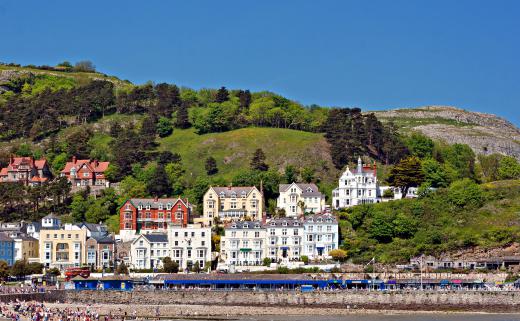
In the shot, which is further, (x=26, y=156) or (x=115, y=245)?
(x=26, y=156)

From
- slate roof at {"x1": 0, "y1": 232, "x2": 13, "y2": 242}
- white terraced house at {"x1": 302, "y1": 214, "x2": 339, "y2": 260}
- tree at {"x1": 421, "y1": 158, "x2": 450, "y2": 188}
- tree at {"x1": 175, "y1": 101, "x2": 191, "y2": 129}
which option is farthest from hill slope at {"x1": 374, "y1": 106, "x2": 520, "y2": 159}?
slate roof at {"x1": 0, "y1": 232, "x2": 13, "y2": 242}

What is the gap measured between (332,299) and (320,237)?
742 inches

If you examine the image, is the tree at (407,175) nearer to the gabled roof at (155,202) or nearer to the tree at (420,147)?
the tree at (420,147)

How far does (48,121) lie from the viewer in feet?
516

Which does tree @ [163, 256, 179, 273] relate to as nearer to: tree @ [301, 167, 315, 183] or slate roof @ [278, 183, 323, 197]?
slate roof @ [278, 183, 323, 197]

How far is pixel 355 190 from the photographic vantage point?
405 feet

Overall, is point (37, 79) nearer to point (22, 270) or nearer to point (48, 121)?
point (48, 121)

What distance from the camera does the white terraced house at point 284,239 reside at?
112312mm

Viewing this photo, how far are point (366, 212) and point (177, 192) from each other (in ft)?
83.2

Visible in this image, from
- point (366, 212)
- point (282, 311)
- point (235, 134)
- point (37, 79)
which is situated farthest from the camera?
point (37, 79)

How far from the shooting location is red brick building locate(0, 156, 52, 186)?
135 meters

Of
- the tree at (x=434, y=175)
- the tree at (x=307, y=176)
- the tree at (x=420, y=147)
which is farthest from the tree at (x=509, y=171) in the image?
the tree at (x=307, y=176)

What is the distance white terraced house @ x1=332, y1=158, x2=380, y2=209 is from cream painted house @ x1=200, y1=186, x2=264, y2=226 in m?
9.25

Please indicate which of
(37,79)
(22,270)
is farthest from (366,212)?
(37,79)
